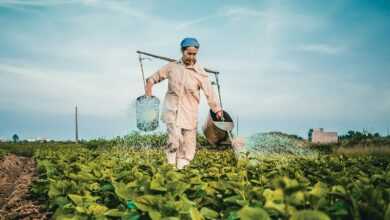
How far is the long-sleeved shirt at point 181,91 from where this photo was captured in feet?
21.7

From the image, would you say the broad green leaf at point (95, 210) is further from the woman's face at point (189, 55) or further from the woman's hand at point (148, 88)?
the woman's hand at point (148, 88)

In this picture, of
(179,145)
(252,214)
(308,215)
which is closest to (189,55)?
(179,145)

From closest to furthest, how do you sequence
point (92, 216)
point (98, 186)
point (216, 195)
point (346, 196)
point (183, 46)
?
point (346, 196)
point (92, 216)
point (216, 195)
point (98, 186)
point (183, 46)

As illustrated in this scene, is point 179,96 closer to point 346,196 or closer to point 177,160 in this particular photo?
point 177,160

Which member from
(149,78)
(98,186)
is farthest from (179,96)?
(98,186)

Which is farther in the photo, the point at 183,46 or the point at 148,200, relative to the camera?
the point at 183,46

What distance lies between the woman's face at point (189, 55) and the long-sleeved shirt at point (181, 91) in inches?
2.9

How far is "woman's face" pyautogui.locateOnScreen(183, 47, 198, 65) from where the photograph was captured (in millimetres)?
6461

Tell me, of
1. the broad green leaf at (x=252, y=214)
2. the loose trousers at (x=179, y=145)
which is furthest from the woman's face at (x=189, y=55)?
the broad green leaf at (x=252, y=214)

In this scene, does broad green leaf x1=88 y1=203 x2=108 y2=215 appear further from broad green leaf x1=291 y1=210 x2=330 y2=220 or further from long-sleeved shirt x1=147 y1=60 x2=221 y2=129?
long-sleeved shirt x1=147 y1=60 x2=221 y2=129

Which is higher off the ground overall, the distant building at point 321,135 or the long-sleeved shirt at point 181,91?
the long-sleeved shirt at point 181,91

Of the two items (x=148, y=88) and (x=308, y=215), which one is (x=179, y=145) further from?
(x=308, y=215)

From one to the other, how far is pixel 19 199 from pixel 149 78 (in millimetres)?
2445

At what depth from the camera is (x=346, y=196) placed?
2.09m
